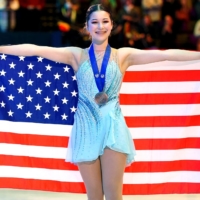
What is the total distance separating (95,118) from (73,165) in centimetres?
137

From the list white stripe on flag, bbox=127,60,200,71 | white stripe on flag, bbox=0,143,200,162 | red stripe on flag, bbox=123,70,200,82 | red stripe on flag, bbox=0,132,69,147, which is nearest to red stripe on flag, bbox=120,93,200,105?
red stripe on flag, bbox=123,70,200,82

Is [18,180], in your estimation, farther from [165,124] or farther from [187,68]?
[187,68]

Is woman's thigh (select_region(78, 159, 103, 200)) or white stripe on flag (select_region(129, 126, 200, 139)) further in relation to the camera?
white stripe on flag (select_region(129, 126, 200, 139))

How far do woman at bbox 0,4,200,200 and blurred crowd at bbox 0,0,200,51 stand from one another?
6513 millimetres

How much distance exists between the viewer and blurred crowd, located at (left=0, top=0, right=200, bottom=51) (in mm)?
11062

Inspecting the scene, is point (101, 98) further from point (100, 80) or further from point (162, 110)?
point (162, 110)

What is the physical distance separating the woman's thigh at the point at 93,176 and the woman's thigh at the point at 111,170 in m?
0.04

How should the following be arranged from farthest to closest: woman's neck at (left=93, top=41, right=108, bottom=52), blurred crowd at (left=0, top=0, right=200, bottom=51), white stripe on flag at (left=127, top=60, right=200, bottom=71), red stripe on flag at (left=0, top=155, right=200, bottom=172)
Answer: blurred crowd at (left=0, top=0, right=200, bottom=51)
red stripe on flag at (left=0, top=155, right=200, bottom=172)
white stripe on flag at (left=127, top=60, right=200, bottom=71)
woman's neck at (left=93, top=41, right=108, bottom=52)

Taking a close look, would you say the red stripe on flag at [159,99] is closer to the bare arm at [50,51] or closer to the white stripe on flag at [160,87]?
the white stripe on flag at [160,87]

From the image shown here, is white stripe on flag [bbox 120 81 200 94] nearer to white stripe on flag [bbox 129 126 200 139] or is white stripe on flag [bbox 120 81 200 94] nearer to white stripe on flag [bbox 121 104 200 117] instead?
white stripe on flag [bbox 121 104 200 117]

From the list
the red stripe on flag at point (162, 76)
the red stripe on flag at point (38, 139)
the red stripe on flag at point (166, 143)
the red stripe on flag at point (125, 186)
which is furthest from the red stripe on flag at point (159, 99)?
the red stripe on flag at point (125, 186)

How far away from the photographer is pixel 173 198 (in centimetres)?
568

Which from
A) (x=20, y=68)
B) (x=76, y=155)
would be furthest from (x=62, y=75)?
(x=76, y=155)

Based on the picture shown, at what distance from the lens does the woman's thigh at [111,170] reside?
162 inches
